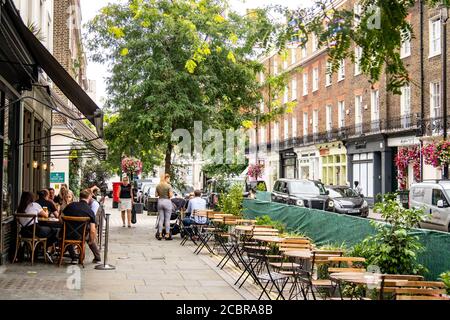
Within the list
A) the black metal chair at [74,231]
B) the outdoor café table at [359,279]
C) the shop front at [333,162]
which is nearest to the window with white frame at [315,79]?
the shop front at [333,162]

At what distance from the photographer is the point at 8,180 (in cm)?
1424

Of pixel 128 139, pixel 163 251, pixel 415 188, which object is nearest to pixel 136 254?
pixel 163 251

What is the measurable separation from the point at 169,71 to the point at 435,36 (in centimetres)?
1828

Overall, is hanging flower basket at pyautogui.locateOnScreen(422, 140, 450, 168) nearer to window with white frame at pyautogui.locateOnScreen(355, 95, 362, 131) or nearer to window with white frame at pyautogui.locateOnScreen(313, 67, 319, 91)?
window with white frame at pyautogui.locateOnScreen(355, 95, 362, 131)

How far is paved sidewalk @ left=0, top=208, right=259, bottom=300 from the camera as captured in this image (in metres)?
10.1

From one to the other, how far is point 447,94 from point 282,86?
13.9m

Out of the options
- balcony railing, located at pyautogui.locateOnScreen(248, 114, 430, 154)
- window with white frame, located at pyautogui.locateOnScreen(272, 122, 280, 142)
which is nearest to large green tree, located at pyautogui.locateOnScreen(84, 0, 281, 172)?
balcony railing, located at pyautogui.locateOnScreen(248, 114, 430, 154)

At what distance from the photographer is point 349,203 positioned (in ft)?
96.4

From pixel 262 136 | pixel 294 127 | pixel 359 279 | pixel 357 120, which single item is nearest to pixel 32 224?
pixel 359 279

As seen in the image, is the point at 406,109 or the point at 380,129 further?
the point at 380,129

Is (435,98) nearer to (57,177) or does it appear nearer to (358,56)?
(57,177)

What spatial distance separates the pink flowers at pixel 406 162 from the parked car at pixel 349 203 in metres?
4.38

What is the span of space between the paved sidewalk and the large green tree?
728cm

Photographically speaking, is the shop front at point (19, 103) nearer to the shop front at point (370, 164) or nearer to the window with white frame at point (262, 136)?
the shop front at point (370, 164)
